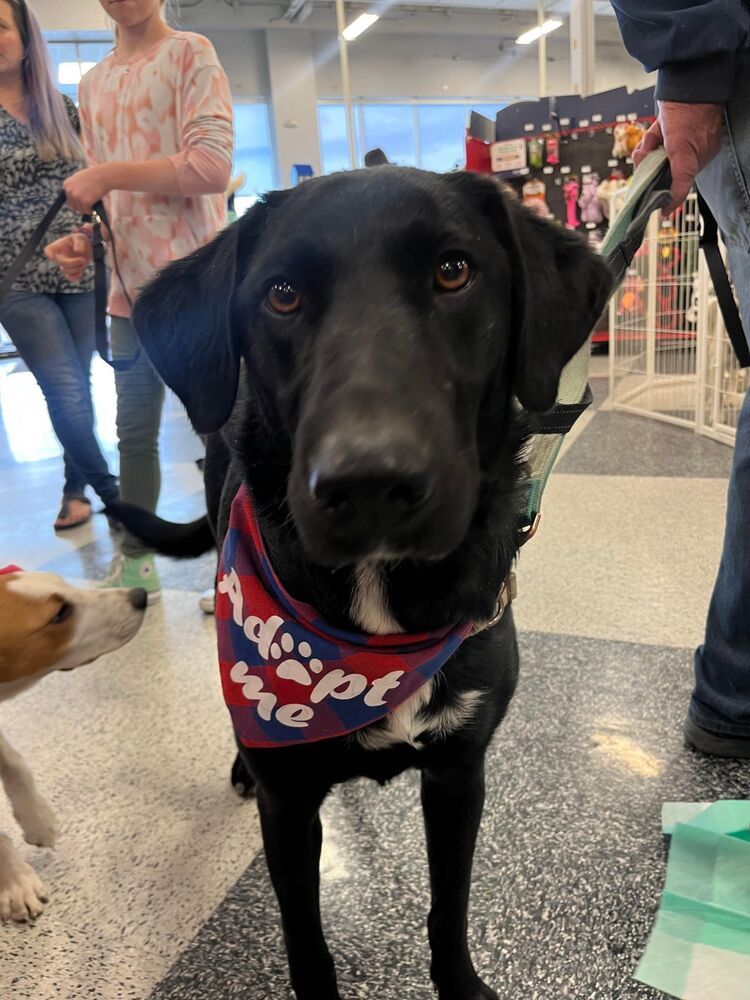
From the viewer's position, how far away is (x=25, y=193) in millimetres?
2361

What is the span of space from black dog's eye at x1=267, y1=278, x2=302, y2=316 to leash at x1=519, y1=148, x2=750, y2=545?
0.33 metres

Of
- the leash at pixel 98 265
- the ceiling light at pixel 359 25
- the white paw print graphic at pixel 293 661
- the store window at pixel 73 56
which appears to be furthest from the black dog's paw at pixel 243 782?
the ceiling light at pixel 359 25

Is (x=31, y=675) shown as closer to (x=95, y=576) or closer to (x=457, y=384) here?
(x=457, y=384)

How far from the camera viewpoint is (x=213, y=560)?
270cm

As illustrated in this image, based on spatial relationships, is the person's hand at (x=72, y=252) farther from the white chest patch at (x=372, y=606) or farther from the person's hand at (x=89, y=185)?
the white chest patch at (x=372, y=606)

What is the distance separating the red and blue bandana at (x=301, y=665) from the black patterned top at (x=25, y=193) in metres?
1.95

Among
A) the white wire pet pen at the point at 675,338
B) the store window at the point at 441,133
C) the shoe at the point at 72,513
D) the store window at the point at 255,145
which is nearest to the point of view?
the shoe at the point at 72,513

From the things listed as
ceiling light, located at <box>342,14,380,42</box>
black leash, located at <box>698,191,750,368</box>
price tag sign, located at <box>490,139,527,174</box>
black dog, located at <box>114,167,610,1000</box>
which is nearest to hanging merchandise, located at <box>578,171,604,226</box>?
price tag sign, located at <box>490,139,527,174</box>

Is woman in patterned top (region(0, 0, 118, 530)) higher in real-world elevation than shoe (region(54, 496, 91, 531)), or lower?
higher

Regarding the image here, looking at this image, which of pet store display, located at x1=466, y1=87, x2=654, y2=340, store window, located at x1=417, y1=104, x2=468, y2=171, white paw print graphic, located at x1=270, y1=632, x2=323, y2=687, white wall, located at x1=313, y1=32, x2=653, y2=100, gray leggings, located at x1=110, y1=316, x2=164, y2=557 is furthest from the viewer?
store window, located at x1=417, y1=104, x2=468, y2=171

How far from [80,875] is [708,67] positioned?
Result: 1670 millimetres

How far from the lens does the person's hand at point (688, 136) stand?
45.3 inches

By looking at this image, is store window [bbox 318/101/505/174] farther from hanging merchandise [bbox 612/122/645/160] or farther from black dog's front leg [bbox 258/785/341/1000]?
black dog's front leg [bbox 258/785/341/1000]

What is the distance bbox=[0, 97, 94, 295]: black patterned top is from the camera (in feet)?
7.59
